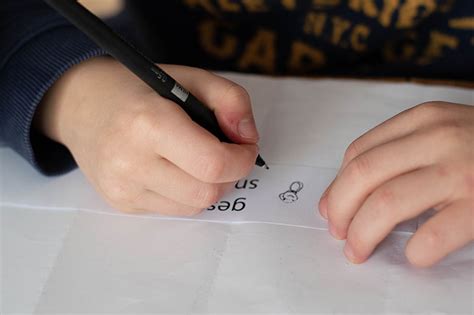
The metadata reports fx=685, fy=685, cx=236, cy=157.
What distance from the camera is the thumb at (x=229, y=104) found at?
46cm

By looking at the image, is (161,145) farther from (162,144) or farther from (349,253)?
(349,253)

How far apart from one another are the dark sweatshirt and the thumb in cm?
11

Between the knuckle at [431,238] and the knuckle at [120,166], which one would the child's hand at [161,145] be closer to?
the knuckle at [120,166]

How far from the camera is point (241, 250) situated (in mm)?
453

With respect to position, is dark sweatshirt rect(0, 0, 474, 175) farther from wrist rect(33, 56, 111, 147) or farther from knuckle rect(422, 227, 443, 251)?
knuckle rect(422, 227, 443, 251)

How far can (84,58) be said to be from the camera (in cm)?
54

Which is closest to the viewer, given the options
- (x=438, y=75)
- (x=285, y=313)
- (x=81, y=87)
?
(x=285, y=313)

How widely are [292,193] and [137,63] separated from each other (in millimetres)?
149

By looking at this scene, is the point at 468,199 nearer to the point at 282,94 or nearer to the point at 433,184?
the point at 433,184

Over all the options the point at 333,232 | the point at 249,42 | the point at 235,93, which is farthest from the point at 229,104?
the point at 249,42

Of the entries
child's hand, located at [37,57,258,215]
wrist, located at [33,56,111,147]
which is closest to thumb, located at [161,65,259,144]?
child's hand, located at [37,57,258,215]

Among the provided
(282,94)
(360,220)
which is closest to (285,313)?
(360,220)

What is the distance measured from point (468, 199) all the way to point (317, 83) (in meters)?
0.22

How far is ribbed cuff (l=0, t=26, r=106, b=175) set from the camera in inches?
21.3
